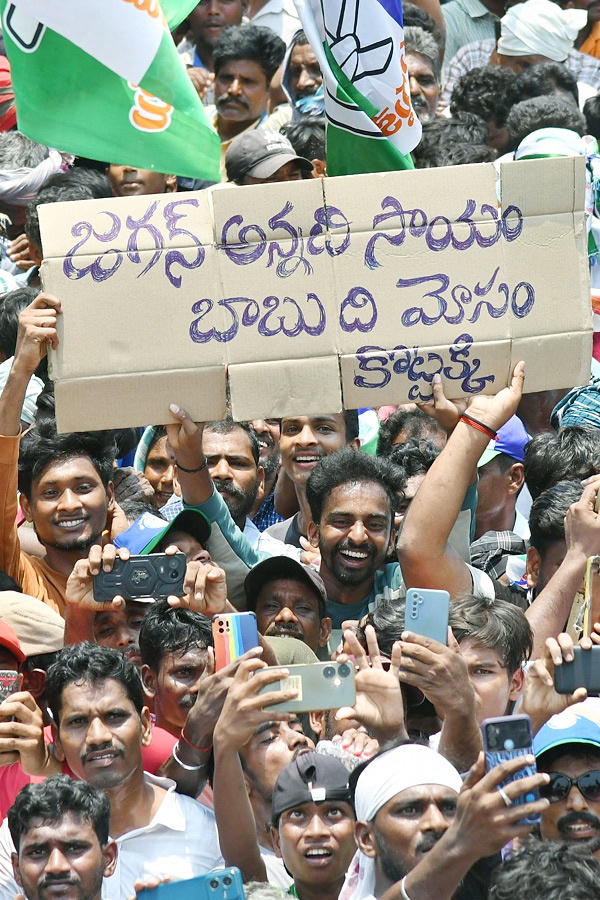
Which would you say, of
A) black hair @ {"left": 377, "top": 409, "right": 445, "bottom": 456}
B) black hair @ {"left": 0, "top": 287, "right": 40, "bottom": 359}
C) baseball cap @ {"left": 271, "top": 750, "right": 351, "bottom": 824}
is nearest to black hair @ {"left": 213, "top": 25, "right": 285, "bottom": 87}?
black hair @ {"left": 0, "top": 287, "right": 40, "bottom": 359}

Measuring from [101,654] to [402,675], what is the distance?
100 cm

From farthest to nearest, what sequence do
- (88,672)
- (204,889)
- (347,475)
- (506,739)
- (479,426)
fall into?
(347,475)
(479,426)
(88,672)
(204,889)
(506,739)

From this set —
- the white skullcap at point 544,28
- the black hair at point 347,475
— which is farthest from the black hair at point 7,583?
the white skullcap at point 544,28

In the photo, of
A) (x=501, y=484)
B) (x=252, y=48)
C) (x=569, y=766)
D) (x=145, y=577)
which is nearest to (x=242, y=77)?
(x=252, y=48)

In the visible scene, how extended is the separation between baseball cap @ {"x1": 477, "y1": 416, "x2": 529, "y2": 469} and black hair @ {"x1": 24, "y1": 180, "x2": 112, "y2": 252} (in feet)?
7.43

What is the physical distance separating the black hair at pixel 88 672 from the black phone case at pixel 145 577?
0.59 feet

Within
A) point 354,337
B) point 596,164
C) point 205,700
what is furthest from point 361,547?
point 596,164

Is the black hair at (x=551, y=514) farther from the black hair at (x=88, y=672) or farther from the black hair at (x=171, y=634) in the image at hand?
the black hair at (x=88, y=672)

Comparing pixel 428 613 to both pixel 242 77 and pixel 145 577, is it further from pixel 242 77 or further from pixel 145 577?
pixel 242 77

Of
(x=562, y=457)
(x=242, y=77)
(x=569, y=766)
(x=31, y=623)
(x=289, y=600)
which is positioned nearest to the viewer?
(x=569, y=766)

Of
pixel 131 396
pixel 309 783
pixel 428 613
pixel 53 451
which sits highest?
pixel 131 396

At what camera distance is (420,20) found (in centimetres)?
957

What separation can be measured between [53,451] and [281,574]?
94cm

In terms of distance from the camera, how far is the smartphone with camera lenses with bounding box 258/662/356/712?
4008mm
